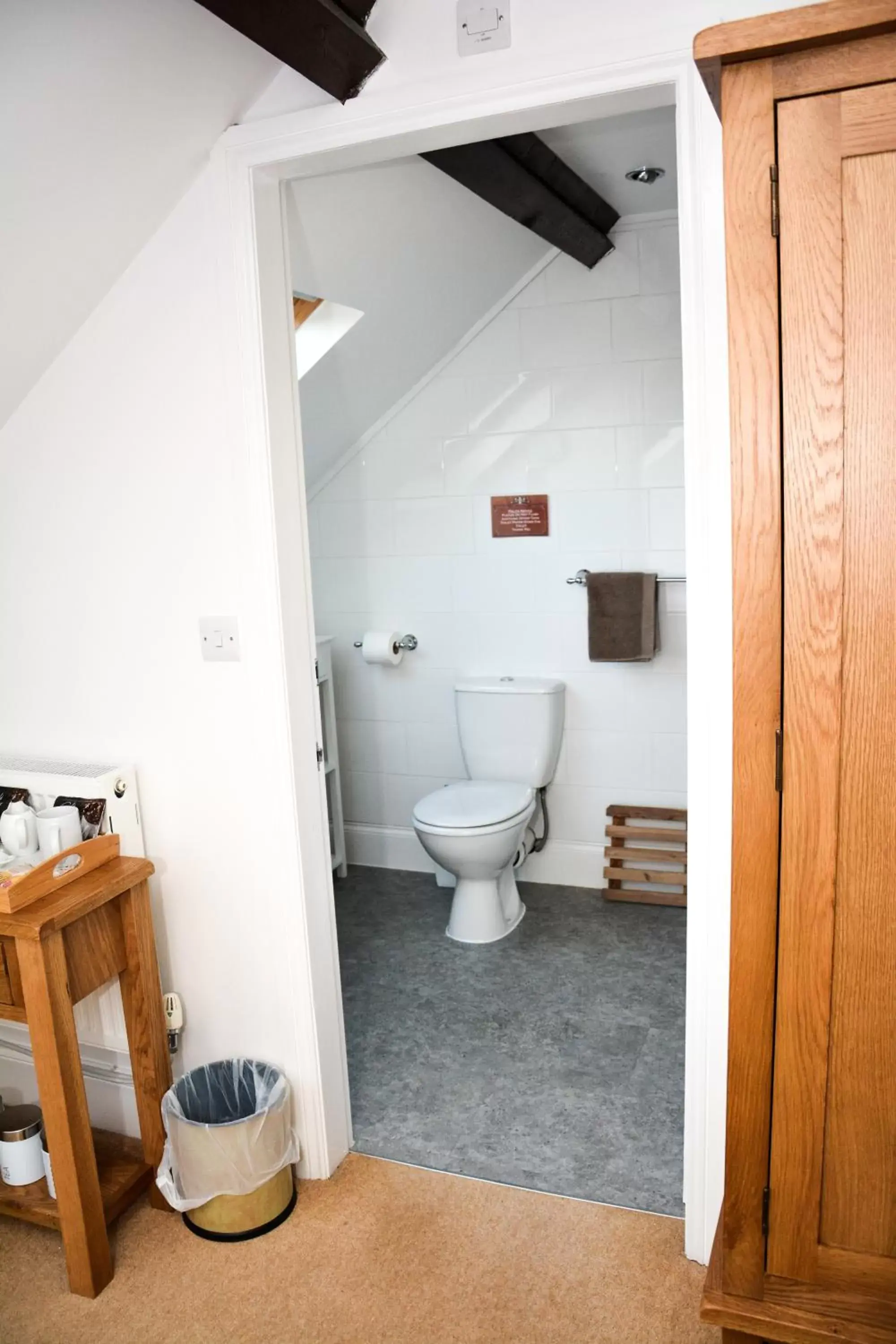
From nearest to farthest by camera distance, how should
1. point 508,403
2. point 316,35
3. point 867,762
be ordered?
point 867,762 < point 316,35 < point 508,403

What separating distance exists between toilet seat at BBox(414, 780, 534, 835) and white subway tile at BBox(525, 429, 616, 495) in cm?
101

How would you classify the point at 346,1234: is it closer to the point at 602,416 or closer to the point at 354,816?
the point at 354,816

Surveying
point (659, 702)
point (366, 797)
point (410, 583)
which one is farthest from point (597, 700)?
point (366, 797)

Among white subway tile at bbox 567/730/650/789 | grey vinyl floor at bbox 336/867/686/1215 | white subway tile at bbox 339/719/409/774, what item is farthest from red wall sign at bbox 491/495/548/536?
grey vinyl floor at bbox 336/867/686/1215

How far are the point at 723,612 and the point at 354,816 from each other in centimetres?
249

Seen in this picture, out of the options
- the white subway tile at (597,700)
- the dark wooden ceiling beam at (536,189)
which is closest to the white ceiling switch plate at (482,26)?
the dark wooden ceiling beam at (536,189)

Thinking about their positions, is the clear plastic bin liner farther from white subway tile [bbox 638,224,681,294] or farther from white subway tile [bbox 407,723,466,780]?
white subway tile [bbox 638,224,681,294]

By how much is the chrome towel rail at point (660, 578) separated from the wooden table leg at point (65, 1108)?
207 cm

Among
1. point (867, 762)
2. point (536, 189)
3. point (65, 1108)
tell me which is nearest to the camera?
point (867, 762)

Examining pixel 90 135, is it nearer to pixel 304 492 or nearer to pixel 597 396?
pixel 304 492

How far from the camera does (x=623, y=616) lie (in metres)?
3.27

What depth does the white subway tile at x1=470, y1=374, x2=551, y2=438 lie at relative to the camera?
11.0 feet

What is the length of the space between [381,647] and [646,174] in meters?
1.72

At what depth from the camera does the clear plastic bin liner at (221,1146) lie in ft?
6.48
